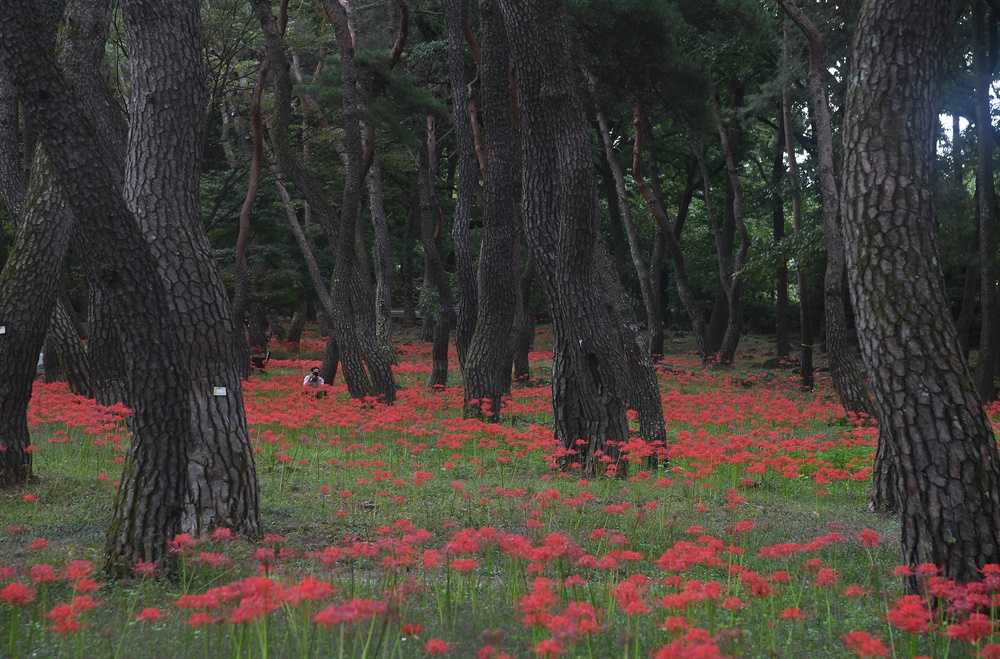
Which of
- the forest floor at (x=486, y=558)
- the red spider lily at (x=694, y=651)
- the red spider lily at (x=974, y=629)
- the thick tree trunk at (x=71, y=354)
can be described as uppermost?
the thick tree trunk at (x=71, y=354)

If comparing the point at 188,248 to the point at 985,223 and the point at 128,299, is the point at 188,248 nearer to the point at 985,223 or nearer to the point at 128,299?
the point at 128,299

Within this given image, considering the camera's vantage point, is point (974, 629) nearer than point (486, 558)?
Yes

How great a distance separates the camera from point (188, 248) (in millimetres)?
6195

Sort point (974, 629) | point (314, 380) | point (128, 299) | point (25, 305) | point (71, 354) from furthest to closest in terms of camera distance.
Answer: point (314, 380) < point (71, 354) < point (25, 305) < point (128, 299) < point (974, 629)

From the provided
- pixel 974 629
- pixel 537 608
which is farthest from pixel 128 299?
pixel 974 629

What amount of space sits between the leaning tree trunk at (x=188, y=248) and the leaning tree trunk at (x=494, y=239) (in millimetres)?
6594

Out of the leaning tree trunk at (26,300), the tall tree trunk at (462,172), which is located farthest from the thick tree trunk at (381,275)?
the leaning tree trunk at (26,300)

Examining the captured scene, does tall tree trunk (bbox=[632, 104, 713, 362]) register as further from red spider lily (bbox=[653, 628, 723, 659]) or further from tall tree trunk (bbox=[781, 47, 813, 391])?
red spider lily (bbox=[653, 628, 723, 659])

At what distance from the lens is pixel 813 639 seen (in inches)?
175

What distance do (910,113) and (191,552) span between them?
16.0 ft

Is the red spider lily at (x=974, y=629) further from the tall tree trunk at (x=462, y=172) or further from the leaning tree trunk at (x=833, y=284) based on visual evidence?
the tall tree trunk at (x=462, y=172)

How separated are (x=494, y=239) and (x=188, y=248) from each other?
745 cm

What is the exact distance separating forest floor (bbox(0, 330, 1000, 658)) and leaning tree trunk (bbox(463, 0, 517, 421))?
0.71 meters

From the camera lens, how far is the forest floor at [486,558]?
12.1 ft
